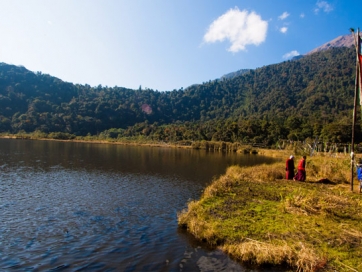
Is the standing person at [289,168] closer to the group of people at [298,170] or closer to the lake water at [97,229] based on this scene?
the group of people at [298,170]

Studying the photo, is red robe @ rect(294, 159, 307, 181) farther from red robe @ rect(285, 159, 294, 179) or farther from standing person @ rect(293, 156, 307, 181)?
red robe @ rect(285, 159, 294, 179)

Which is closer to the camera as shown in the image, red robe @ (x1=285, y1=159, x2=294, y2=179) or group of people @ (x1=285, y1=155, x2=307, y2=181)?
group of people @ (x1=285, y1=155, x2=307, y2=181)

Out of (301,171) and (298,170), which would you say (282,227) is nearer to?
(301,171)

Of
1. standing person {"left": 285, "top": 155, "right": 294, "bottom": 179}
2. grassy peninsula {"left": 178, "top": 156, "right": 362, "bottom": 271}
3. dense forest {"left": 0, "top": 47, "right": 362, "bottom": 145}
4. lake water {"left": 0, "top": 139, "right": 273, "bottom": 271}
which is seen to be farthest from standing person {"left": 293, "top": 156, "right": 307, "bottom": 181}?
dense forest {"left": 0, "top": 47, "right": 362, "bottom": 145}

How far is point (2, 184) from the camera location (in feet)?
73.0

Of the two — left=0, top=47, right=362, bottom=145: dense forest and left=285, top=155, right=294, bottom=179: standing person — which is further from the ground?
left=0, top=47, right=362, bottom=145: dense forest

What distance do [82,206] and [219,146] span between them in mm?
73867

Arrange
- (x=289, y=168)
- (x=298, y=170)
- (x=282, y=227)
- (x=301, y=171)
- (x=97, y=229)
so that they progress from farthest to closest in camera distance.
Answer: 1. (x=289, y=168)
2. (x=298, y=170)
3. (x=301, y=171)
4. (x=97, y=229)
5. (x=282, y=227)

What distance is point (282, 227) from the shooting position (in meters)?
11.0

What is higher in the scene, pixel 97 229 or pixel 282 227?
pixel 282 227

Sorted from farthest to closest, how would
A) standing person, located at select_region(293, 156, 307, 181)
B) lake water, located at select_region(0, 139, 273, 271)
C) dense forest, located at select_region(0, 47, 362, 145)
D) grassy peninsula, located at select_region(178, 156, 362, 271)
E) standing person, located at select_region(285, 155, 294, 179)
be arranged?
dense forest, located at select_region(0, 47, 362, 145) → standing person, located at select_region(285, 155, 294, 179) → standing person, located at select_region(293, 156, 307, 181) → lake water, located at select_region(0, 139, 273, 271) → grassy peninsula, located at select_region(178, 156, 362, 271)

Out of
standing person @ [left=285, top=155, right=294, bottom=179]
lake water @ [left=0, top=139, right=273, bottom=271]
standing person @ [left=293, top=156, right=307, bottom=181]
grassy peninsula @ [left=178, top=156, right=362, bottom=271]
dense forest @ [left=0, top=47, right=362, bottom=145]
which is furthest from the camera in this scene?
dense forest @ [left=0, top=47, right=362, bottom=145]

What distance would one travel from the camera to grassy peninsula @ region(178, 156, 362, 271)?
28.1 feet

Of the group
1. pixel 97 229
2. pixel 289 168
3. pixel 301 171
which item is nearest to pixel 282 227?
pixel 97 229
